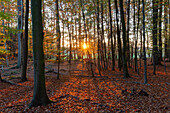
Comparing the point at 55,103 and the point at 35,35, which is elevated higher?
the point at 35,35

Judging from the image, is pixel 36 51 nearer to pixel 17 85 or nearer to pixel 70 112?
pixel 70 112

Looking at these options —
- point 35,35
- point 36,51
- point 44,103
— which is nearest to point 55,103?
point 44,103

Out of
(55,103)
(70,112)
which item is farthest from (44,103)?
(70,112)

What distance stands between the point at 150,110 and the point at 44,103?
5.11 meters

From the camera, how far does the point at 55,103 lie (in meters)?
5.61

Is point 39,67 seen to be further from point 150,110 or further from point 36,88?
point 150,110

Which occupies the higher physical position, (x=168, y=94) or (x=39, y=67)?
(x=39, y=67)

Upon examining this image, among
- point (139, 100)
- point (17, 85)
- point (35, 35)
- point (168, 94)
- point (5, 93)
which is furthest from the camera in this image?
point (17, 85)

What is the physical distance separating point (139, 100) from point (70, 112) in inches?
158

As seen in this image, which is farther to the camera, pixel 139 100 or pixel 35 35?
pixel 139 100

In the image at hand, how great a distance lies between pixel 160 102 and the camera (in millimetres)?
5875

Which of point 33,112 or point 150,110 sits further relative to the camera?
point 150,110

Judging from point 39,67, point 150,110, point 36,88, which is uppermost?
point 39,67

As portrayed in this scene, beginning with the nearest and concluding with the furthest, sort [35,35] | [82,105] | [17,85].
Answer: [35,35] → [82,105] → [17,85]
